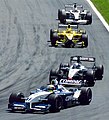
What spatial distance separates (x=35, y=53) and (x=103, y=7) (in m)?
16.5

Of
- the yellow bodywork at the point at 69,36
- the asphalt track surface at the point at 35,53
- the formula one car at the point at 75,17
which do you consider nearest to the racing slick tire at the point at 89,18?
the formula one car at the point at 75,17

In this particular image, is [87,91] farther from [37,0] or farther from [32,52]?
[37,0]

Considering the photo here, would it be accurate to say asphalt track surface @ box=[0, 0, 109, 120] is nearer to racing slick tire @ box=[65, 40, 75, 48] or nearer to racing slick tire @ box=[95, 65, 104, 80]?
racing slick tire @ box=[95, 65, 104, 80]

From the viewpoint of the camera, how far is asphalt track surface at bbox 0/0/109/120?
27.8 meters

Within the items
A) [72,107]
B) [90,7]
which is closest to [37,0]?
[90,7]

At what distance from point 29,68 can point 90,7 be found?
811 inches

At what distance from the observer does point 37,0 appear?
58.3 m

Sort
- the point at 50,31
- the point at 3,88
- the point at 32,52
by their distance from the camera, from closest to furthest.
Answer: the point at 3,88 → the point at 32,52 → the point at 50,31

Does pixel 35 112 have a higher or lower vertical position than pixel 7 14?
lower

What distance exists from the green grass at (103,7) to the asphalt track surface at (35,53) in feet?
2.43

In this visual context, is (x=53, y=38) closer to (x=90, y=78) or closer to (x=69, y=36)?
(x=69, y=36)

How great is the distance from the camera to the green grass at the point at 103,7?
Answer: 52.4 meters

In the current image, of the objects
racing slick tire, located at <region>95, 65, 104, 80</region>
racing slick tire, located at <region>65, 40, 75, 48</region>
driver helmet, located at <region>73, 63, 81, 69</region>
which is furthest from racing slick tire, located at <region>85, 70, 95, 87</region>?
racing slick tire, located at <region>65, 40, 75, 48</region>

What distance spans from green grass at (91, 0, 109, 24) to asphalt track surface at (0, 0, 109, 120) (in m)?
0.74
